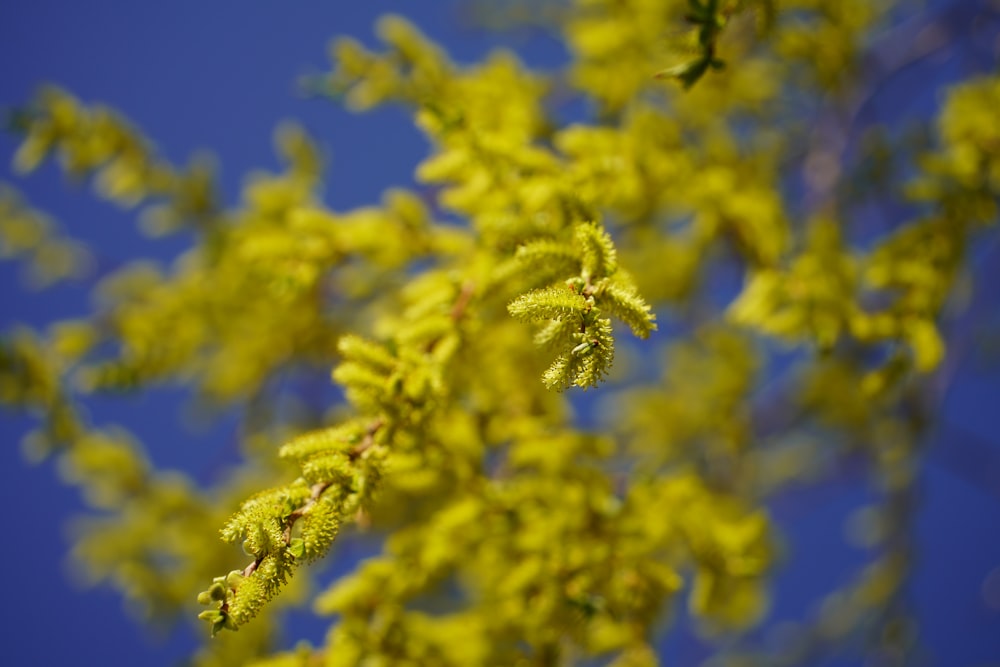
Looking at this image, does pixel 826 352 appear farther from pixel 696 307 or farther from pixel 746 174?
pixel 696 307

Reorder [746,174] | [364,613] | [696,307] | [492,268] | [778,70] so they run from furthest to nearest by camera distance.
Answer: [696,307], [778,70], [746,174], [364,613], [492,268]

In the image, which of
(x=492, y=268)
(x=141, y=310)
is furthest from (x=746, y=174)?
(x=141, y=310)

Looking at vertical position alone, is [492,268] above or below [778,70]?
below

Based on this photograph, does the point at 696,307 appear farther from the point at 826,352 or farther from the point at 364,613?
the point at 364,613

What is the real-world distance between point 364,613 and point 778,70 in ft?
11.1

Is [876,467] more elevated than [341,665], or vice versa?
[876,467]

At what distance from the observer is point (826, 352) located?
6.69 ft

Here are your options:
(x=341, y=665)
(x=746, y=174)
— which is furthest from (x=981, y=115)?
(x=341, y=665)

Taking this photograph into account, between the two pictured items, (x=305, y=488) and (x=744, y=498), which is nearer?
(x=305, y=488)

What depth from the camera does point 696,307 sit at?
393 cm

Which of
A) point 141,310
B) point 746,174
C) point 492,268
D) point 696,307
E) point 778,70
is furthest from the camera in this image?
point 696,307

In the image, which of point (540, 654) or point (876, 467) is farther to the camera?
point (876, 467)

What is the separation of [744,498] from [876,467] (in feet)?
2.66

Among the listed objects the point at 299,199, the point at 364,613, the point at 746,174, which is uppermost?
the point at 299,199
